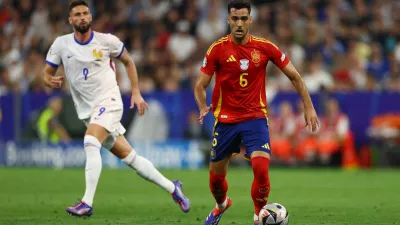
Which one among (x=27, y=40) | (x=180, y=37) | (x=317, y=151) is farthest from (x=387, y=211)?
(x=27, y=40)

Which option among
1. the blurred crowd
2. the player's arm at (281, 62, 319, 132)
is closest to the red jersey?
the player's arm at (281, 62, 319, 132)

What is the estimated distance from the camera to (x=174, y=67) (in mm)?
22969

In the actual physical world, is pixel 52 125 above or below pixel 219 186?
below

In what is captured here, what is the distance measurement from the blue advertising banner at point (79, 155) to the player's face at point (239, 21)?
11726mm

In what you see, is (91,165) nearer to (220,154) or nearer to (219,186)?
(219,186)

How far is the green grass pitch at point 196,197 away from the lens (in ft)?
34.4

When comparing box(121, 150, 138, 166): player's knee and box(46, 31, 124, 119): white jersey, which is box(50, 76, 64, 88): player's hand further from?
box(121, 150, 138, 166): player's knee

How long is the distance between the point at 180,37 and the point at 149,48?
2.98 ft

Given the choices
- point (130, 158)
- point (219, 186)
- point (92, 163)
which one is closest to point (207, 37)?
point (130, 158)

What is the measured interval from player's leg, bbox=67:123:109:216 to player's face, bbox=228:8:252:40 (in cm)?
231

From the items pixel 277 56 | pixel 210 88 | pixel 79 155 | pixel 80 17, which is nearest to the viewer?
pixel 277 56

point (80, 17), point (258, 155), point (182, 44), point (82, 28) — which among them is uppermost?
point (80, 17)

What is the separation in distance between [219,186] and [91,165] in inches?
65.8

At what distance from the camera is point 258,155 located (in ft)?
30.0
